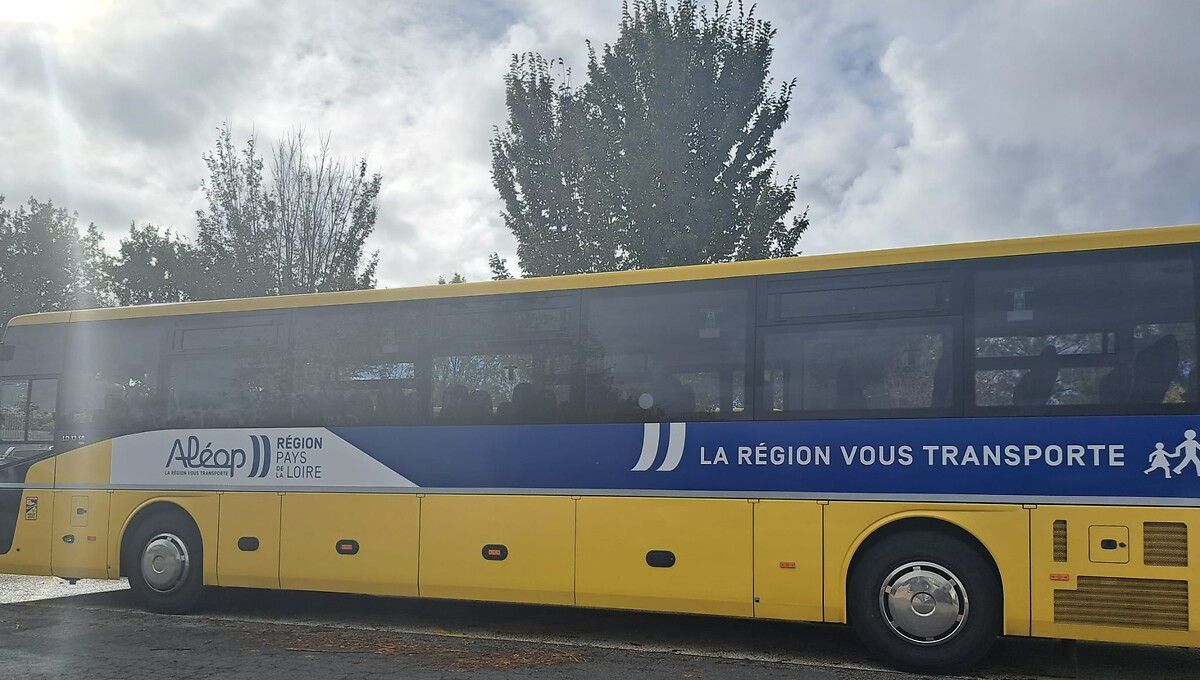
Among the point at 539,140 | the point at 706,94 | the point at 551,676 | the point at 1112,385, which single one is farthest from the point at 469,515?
the point at 539,140

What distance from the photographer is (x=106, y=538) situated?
10.9m

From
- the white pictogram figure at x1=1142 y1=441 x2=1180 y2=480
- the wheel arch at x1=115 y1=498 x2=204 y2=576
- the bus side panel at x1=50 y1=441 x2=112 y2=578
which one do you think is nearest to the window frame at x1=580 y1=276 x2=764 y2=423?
the white pictogram figure at x1=1142 y1=441 x2=1180 y2=480

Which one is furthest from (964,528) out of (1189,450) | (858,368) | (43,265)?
(43,265)

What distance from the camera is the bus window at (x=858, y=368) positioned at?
7816 millimetres

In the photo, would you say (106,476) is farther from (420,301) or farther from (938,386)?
(938,386)

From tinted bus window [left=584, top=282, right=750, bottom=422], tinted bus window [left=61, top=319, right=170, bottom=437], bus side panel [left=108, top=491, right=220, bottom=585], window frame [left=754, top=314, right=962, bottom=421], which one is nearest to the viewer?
window frame [left=754, top=314, right=962, bottom=421]

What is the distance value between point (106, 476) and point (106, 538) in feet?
2.22

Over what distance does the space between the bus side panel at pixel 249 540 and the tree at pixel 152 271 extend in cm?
1636

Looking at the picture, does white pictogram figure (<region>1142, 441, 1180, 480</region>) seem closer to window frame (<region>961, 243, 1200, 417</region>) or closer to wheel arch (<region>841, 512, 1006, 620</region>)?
window frame (<region>961, 243, 1200, 417</region>)

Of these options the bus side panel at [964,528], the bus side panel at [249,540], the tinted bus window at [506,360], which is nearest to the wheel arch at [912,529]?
the bus side panel at [964,528]

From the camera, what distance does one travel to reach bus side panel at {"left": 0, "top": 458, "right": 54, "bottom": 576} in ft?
36.6

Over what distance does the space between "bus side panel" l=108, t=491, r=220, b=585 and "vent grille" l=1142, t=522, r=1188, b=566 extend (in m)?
8.70

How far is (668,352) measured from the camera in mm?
8758

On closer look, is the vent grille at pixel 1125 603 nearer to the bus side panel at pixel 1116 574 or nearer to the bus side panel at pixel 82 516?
the bus side panel at pixel 1116 574
